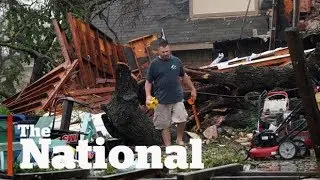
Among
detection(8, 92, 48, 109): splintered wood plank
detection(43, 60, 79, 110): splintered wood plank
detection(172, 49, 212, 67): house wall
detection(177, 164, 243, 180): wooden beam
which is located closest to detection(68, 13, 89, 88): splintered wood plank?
detection(43, 60, 79, 110): splintered wood plank

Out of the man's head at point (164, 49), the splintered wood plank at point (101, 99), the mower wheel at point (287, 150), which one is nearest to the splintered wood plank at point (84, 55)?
the splintered wood plank at point (101, 99)

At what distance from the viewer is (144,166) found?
20.2 ft

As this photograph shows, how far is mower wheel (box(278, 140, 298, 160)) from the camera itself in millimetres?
7815

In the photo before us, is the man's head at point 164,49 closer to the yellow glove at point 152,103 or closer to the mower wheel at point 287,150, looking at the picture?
the yellow glove at point 152,103

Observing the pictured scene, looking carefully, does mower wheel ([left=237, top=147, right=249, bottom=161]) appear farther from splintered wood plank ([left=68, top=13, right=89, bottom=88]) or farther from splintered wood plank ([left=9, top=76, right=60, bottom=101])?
splintered wood plank ([left=9, top=76, right=60, bottom=101])

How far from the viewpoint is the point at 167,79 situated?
29.3 ft

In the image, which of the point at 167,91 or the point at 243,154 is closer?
the point at 243,154

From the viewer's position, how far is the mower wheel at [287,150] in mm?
7815

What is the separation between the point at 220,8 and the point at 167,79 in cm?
1260

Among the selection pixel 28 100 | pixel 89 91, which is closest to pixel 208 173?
pixel 89 91

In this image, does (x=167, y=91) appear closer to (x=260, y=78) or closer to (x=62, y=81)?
(x=260, y=78)

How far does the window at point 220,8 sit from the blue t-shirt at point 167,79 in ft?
40.2

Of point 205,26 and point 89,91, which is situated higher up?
point 205,26

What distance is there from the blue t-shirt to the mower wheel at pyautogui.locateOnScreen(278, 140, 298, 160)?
178cm
